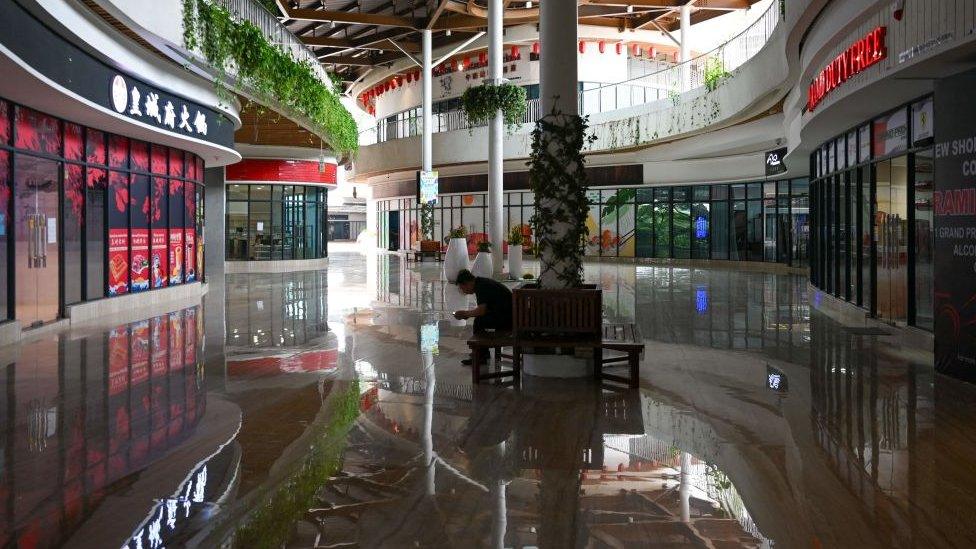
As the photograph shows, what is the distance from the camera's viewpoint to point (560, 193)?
9.12 metres

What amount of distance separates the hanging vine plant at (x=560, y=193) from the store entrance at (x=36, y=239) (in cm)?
794

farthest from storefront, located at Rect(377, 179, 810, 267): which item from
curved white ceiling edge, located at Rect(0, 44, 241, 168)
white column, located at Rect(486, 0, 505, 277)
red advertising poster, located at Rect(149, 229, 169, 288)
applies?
curved white ceiling edge, located at Rect(0, 44, 241, 168)

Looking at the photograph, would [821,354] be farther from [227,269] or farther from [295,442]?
[227,269]

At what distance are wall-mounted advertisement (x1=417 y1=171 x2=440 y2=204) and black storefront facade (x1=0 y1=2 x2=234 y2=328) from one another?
509 inches

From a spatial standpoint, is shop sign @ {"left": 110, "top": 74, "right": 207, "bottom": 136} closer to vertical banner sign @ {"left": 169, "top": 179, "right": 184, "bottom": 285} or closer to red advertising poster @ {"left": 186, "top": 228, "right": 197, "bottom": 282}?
vertical banner sign @ {"left": 169, "top": 179, "right": 184, "bottom": 285}

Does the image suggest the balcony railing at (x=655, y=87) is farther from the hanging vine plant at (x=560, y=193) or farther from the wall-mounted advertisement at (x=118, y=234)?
the wall-mounted advertisement at (x=118, y=234)

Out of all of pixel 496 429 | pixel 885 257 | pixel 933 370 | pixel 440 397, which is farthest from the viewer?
pixel 885 257

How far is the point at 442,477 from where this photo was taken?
5305 mm

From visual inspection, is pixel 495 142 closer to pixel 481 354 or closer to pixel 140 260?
pixel 140 260

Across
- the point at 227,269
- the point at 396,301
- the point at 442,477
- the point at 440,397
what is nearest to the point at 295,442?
the point at 442,477

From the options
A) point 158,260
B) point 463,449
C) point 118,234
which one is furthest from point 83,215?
point 463,449

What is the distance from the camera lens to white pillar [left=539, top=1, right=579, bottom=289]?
360 inches

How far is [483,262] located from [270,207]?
13.8m

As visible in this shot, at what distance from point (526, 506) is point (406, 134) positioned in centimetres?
4220
